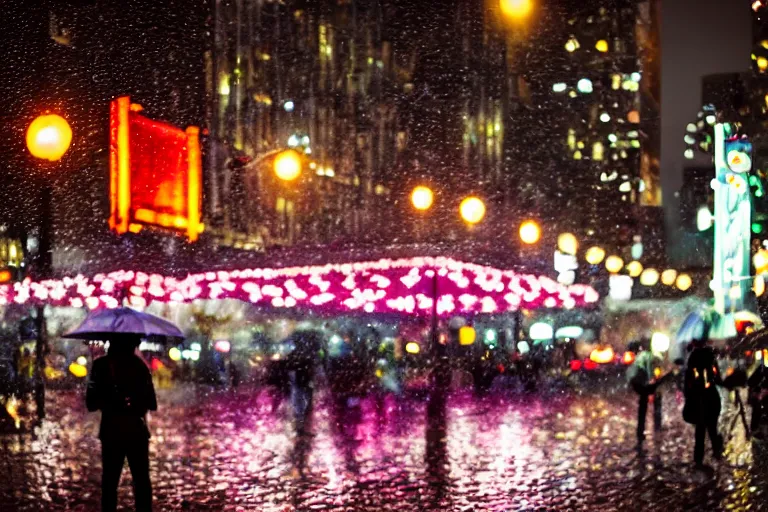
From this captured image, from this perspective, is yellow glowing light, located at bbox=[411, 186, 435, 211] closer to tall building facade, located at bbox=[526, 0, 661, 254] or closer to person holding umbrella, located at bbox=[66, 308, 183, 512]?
person holding umbrella, located at bbox=[66, 308, 183, 512]

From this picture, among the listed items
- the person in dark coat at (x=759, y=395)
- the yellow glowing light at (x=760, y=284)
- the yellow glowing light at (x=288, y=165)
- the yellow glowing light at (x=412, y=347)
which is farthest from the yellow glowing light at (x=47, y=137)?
the yellow glowing light at (x=760, y=284)

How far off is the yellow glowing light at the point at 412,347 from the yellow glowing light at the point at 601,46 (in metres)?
84.1

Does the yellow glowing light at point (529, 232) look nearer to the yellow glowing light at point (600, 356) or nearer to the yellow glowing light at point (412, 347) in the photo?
the yellow glowing light at point (412, 347)

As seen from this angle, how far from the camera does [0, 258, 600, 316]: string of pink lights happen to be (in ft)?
73.4

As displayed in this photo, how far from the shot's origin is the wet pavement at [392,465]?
8.60 meters

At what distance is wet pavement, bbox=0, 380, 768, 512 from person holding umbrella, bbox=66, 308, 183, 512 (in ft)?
4.23

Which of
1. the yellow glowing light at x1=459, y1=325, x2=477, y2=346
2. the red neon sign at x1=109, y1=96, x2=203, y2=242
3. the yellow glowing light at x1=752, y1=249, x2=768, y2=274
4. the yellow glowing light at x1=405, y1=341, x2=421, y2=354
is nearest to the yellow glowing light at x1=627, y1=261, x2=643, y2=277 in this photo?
the yellow glowing light at x1=752, y1=249, x2=768, y2=274

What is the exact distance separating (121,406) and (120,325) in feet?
2.21

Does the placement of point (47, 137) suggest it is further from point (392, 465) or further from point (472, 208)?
point (472, 208)

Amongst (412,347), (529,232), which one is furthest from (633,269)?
(529,232)

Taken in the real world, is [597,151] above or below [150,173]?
above

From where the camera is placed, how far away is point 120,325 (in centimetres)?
726

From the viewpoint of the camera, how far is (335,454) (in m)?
12.1

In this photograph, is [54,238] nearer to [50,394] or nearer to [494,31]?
[50,394]
